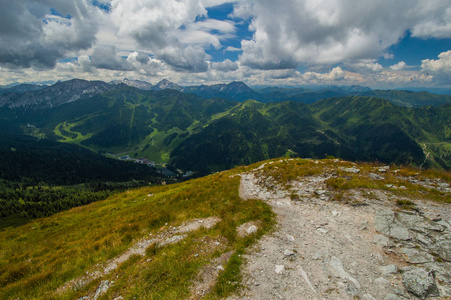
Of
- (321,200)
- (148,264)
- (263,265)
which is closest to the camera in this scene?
(263,265)

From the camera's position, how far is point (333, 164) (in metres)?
22.7

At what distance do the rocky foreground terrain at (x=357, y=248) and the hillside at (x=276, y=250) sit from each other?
0.17 ft

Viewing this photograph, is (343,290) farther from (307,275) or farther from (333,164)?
(333,164)

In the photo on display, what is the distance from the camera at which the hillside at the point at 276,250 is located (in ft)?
25.3

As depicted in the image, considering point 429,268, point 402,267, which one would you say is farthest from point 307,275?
point 429,268

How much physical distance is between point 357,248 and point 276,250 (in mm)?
4534

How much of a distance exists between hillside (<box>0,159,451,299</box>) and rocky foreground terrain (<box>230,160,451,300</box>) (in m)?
0.05

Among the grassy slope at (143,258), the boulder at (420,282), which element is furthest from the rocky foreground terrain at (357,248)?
the grassy slope at (143,258)

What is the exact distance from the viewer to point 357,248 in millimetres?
10000

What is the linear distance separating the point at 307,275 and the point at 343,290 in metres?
1.40

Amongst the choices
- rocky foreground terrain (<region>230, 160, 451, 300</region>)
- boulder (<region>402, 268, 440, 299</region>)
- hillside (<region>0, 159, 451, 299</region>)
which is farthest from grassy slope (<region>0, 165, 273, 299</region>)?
boulder (<region>402, 268, 440, 299</region>)

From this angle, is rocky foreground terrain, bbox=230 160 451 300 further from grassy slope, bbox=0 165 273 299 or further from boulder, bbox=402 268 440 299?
grassy slope, bbox=0 165 273 299

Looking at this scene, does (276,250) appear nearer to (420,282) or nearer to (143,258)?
(420,282)

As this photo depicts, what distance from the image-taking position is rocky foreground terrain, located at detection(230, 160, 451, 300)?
7406 millimetres
